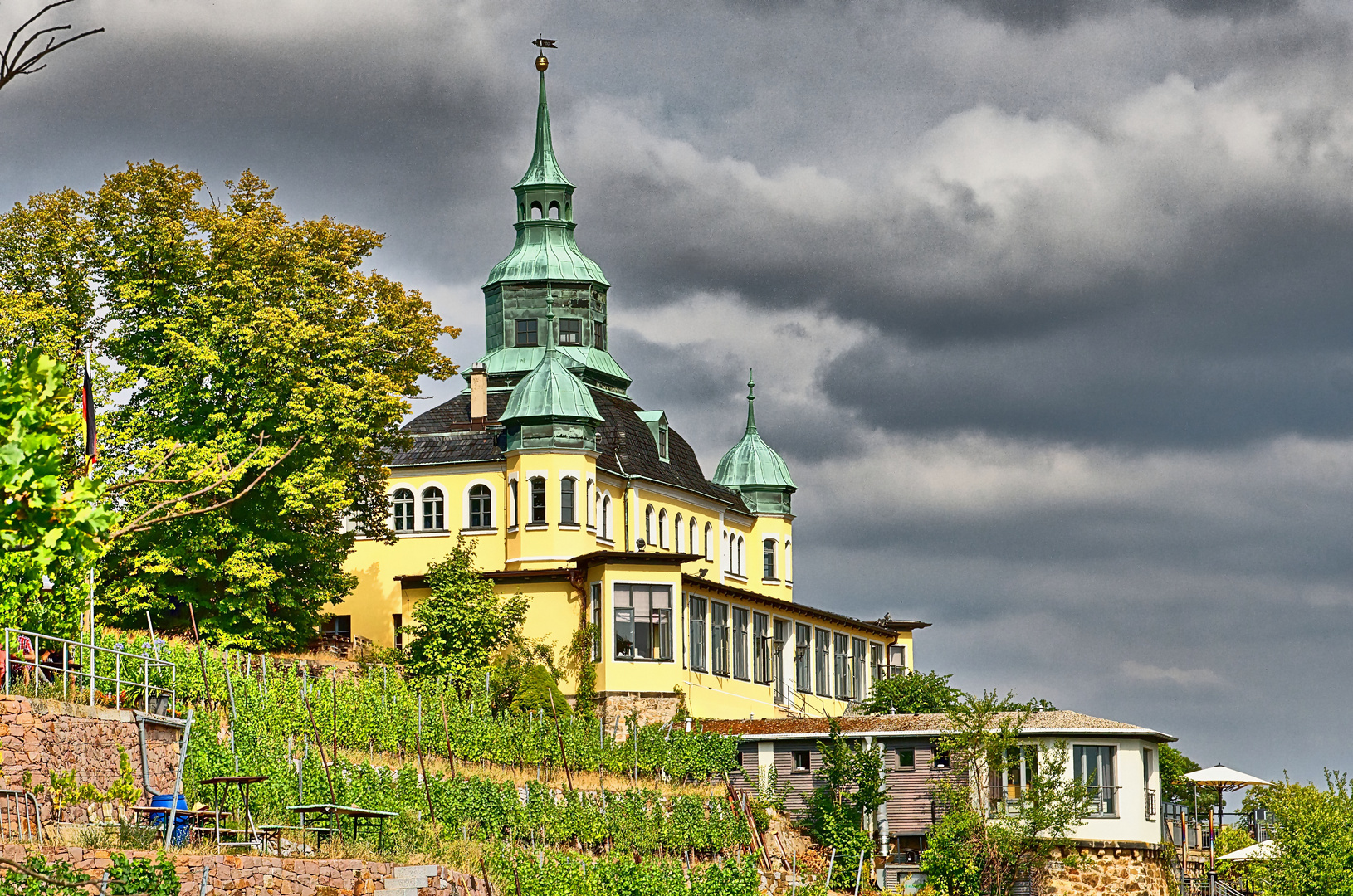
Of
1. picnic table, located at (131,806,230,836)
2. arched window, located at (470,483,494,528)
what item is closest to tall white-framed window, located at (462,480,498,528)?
arched window, located at (470,483,494,528)

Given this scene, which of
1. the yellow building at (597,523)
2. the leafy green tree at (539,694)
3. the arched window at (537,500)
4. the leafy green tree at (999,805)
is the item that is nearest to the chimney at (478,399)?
the yellow building at (597,523)

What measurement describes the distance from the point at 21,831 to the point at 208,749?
278 inches

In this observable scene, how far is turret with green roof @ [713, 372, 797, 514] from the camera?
7100 centimetres

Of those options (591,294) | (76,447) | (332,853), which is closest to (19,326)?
(76,447)

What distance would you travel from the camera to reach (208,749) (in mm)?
32500

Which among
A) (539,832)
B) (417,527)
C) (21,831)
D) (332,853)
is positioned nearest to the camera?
(21,831)

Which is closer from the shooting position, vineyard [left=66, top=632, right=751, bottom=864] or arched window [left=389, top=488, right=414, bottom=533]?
vineyard [left=66, top=632, right=751, bottom=864]

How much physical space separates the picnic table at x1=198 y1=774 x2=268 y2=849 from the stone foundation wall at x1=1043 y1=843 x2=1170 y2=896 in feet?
66.5

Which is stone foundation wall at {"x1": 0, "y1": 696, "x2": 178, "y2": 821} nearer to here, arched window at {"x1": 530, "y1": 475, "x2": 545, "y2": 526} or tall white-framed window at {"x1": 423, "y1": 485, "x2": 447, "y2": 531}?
arched window at {"x1": 530, "y1": 475, "x2": 545, "y2": 526}

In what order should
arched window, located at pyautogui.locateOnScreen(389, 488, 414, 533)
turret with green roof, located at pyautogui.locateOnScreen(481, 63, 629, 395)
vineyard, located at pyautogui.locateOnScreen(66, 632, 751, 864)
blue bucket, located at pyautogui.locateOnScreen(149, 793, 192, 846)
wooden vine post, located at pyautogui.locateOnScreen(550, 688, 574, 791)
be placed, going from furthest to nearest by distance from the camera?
turret with green roof, located at pyautogui.locateOnScreen(481, 63, 629, 395) < arched window, located at pyautogui.locateOnScreen(389, 488, 414, 533) < wooden vine post, located at pyautogui.locateOnScreen(550, 688, 574, 791) < vineyard, located at pyautogui.locateOnScreen(66, 632, 751, 864) < blue bucket, located at pyautogui.locateOnScreen(149, 793, 192, 846)

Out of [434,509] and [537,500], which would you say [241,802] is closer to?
[537,500]

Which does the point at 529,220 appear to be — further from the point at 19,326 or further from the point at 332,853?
the point at 332,853

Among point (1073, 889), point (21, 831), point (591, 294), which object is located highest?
point (591, 294)

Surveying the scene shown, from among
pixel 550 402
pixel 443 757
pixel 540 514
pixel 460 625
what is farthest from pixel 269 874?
pixel 550 402
